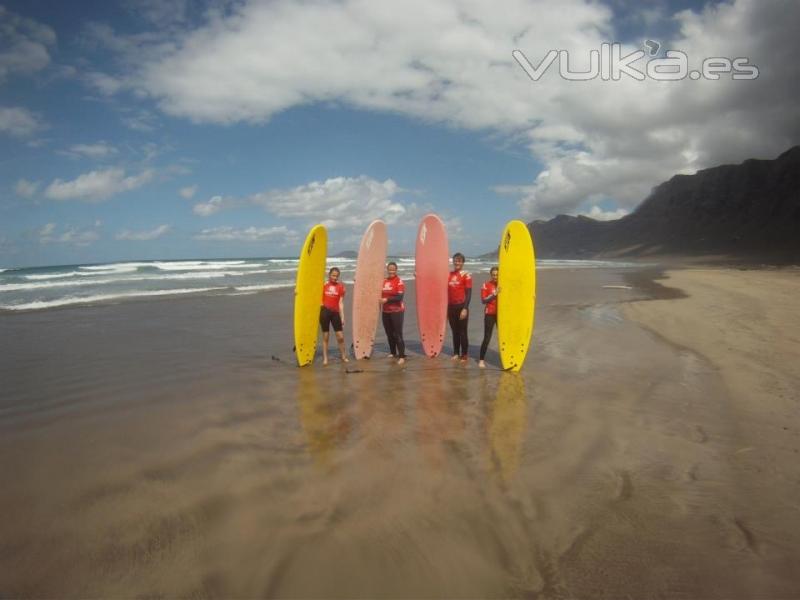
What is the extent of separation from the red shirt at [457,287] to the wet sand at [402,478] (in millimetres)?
1021

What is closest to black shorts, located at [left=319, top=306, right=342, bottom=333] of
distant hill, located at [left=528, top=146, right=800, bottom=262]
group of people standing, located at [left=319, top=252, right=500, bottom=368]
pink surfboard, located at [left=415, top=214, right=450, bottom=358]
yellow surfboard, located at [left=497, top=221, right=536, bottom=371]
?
group of people standing, located at [left=319, top=252, right=500, bottom=368]

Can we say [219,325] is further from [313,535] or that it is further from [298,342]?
[313,535]

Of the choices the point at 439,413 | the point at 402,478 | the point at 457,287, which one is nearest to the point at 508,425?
the point at 439,413

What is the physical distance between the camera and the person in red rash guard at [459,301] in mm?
6633

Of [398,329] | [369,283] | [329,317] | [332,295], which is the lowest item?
[398,329]

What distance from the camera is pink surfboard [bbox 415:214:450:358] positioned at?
284 inches

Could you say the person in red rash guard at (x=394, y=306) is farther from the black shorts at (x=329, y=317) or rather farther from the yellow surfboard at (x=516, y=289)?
the yellow surfboard at (x=516, y=289)

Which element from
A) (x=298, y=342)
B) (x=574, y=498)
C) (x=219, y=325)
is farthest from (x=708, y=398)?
(x=219, y=325)

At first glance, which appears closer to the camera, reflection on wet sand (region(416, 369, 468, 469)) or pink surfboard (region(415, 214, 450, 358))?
reflection on wet sand (region(416, 369, 468, 469))

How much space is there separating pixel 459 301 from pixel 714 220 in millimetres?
106002

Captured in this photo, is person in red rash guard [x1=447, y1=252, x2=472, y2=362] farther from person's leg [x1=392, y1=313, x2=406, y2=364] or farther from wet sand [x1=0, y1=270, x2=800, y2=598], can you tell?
person's leg [x1=392, y1=313, x2=406, y2=364]

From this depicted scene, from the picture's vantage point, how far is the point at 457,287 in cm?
669

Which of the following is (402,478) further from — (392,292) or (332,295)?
(332,295)

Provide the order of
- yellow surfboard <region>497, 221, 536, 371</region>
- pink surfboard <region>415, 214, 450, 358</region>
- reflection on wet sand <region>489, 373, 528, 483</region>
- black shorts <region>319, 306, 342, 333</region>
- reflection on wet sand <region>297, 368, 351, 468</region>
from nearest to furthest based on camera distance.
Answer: reflection on wet sand <region>489, 373, 528, 483</region> → reflection on wet sand <region>297, 368, 351, 468</region> → yellow surfboard <region>497, 221, 536, 371</region> → black shorts <region>319, 306, 342, 333</region> → pink surfboard <region>415, 214, 450, 358</region>
